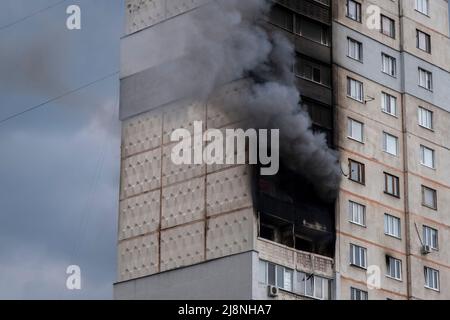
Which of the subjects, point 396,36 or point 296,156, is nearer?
point 296,156

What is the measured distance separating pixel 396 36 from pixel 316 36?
334 inches

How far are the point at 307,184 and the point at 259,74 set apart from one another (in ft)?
23.4

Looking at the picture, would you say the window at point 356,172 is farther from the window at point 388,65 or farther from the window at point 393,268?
the window at point 388,65

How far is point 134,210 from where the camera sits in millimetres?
90500

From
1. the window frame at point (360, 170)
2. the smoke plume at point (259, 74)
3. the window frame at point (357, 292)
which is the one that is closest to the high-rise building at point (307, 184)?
the window frame at point (360, 170)

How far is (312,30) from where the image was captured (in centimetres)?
9025

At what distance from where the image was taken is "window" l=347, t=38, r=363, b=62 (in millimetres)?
92750

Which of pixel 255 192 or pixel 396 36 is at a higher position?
pixel 396 36

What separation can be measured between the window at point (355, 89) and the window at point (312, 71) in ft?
6.93

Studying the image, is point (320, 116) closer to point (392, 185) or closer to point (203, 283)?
point (392, 185)
